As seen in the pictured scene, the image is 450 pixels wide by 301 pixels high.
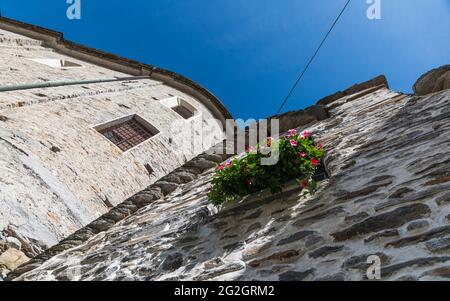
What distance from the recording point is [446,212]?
2711 mm

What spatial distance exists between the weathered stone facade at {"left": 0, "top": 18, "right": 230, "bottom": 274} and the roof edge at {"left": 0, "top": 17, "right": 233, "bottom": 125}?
0.03 m

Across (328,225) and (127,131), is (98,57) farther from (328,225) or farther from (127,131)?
(328,225)

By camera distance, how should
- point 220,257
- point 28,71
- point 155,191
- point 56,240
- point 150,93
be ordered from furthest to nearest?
point 150,93 → point 28,71 → point 155,191 → point 56,240 → point 220,257

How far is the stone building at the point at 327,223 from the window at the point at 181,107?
23.5 feet

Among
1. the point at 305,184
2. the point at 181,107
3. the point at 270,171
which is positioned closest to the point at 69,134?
the point at 270,171

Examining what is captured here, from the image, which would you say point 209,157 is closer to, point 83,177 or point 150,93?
point 83,177

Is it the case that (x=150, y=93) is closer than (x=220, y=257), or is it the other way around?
(x=220, y=257)

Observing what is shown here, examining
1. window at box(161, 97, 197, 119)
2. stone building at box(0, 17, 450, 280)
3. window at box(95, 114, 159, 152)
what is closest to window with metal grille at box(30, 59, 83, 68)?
window at box(161, 97, 197, 119)

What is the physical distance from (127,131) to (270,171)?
19.7 ft

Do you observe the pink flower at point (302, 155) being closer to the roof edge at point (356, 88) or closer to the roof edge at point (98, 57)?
the roof edge at point (356, 88)

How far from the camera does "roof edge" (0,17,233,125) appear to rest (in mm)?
14922

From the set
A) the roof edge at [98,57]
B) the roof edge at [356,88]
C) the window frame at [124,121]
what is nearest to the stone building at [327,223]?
the roof edge at [356,88]

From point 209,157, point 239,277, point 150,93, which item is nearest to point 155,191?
point 209,157
